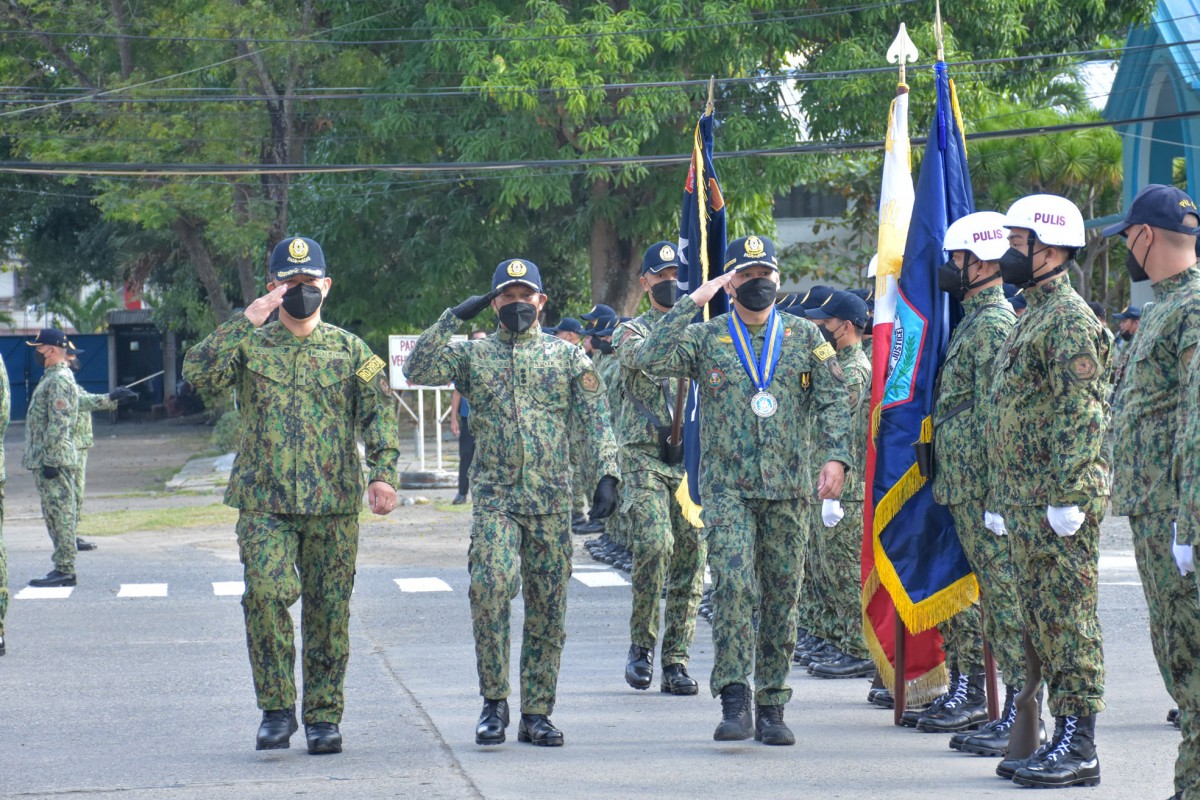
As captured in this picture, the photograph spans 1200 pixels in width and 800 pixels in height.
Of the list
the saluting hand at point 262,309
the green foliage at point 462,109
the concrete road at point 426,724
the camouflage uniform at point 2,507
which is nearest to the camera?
the concrete road at point 426,724

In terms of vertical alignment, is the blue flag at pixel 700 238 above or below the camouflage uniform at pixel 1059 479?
above

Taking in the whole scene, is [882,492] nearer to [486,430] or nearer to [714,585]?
[714,585]

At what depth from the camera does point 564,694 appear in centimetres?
890

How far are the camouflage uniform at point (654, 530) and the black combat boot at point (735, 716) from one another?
60.5 inches

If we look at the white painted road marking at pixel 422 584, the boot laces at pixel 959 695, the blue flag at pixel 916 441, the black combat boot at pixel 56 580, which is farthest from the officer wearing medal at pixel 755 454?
the black combat boot at pixel 56 580

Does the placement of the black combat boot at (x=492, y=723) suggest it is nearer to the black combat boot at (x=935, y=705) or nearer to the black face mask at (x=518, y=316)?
the black face mask at (x=518, y=316)

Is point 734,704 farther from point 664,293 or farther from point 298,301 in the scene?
point 664,293

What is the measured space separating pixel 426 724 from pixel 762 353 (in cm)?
250

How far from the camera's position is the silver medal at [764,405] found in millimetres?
7480

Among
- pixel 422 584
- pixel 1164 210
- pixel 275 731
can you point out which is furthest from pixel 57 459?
pixel 1164 210

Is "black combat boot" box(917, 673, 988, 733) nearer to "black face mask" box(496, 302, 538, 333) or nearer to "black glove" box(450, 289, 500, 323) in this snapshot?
"black face mask" box(496, 302, 538, 333)

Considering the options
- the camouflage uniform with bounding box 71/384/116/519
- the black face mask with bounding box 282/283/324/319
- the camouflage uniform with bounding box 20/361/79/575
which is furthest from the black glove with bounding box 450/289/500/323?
the camouflage uniform with bounding box 71/384/116/519

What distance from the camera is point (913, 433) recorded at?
7.82m

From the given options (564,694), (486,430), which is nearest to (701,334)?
(486,430)
